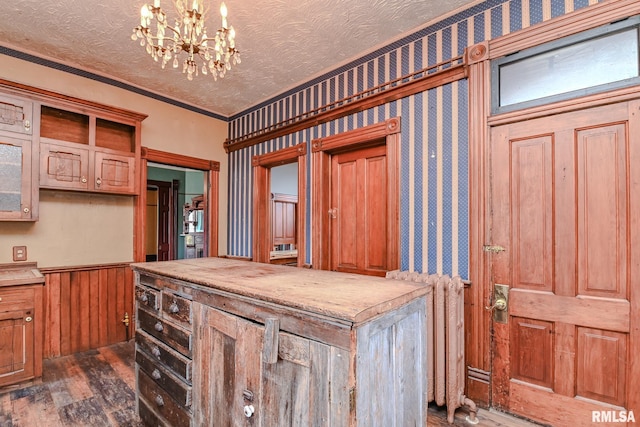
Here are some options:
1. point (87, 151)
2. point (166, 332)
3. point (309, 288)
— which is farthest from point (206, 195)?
point (309, 288)

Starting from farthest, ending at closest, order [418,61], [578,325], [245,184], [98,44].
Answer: [245,184] < [98,44] < [418,61] < [578,325]

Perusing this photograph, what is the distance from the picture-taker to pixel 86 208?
3.36 meters

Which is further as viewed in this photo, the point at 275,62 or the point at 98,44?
the point at 275,62

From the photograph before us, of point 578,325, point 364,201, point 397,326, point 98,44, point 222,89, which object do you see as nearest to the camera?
point 397,326

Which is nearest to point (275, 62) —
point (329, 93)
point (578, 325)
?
point (329, 93)

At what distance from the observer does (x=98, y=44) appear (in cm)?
285

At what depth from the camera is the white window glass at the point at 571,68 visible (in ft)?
5.98

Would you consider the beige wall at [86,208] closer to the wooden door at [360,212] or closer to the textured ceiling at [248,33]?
the textured ceiling at [248,33]

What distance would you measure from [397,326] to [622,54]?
209 centimetres

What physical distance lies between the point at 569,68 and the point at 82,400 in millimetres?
4130

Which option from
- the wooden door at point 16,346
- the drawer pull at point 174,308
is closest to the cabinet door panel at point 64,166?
the wooden door at point 16,346

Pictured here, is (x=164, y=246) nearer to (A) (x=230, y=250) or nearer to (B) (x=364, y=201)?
(A) (x=230, y=250)

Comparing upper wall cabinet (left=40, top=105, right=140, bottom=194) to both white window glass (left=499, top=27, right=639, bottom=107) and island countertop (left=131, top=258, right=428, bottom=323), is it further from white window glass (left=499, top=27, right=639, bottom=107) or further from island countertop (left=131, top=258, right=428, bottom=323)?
white window glass (left=499, top=27, right=639, bottom=107)

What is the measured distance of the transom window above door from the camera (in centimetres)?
182
